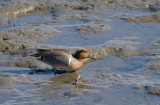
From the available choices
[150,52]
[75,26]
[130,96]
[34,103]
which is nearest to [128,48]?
[150,52]

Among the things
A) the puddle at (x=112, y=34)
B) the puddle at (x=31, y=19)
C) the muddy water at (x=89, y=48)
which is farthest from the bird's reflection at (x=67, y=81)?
the puddle at (x=31, y=19)

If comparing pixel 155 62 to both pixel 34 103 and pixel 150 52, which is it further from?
pixel 34 103

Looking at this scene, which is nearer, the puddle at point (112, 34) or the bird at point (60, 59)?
the bird at point (60, 59)

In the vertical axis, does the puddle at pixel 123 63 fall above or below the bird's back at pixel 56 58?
below

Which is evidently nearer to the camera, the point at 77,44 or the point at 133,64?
the point at 133,64

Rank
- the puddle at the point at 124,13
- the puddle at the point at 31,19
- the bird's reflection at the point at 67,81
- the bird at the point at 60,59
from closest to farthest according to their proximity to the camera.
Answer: the bird's reflection at the point at 67,81
the bird at the point at 60,59
the puddle at the point at 31,19
the puddle at the point at 124,13

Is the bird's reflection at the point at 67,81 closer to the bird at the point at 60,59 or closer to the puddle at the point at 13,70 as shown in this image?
the bird at the point at 60,59

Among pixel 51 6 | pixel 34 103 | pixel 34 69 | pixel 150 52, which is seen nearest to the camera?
pixel 34 103

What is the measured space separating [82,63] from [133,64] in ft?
3.20

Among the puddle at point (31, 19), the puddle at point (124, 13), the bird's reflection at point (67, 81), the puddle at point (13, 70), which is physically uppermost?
the puddle at point (124, 13)

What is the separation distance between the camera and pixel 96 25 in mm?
9578

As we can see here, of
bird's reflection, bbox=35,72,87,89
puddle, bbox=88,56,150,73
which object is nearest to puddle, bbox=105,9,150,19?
puddle, bbox=88,56,150,73

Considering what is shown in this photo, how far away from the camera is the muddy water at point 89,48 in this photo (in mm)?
6133

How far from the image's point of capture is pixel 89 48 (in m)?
8.29
